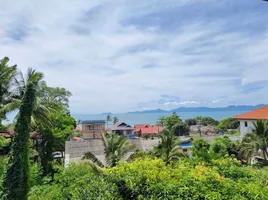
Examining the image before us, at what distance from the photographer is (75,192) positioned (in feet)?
15.3

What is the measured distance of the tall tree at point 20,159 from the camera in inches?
370

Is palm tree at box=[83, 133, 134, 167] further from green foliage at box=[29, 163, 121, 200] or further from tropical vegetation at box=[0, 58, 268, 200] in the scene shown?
green foliage at box=[29, 163, 121, 200]

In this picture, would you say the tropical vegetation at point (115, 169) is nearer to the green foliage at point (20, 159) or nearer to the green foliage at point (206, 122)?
the green foliage at point (20, 159)

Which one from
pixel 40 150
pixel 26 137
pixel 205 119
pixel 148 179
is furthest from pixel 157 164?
pixel 205 119

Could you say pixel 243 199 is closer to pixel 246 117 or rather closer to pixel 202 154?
pixel 202 154

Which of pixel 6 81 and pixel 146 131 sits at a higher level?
pixel 6 81

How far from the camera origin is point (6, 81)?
43.8ft

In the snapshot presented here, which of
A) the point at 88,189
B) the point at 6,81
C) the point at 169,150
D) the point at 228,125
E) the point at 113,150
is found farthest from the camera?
the point at 228,125

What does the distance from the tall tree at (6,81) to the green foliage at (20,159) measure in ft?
12.9

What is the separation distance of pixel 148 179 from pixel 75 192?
1.45 m

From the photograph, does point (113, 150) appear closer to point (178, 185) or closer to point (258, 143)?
point (178, 185)

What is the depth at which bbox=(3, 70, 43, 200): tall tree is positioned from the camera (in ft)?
30.8

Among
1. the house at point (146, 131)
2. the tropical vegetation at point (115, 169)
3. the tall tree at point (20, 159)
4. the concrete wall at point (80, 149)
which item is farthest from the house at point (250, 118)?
the house at point (146, 131)

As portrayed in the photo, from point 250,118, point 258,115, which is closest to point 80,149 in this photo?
point 250,118
